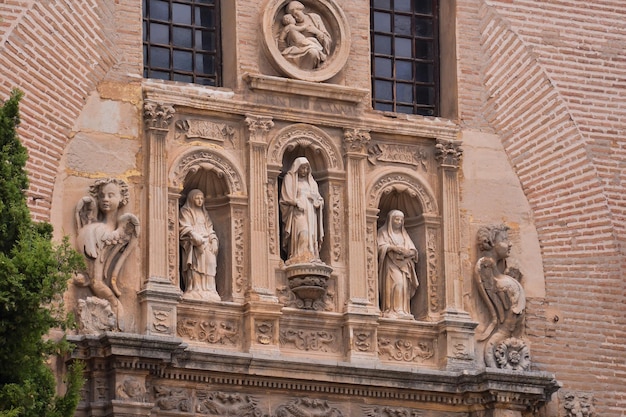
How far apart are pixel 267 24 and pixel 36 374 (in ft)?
21.6

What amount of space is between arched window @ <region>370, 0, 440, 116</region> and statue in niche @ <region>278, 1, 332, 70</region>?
895 mm

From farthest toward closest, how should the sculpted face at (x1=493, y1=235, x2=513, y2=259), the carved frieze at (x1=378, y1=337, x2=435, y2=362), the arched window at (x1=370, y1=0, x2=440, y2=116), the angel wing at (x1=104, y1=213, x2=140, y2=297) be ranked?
the arched window at (x1=370, y1=0, x2=440, y2=116) → the sculpted face at (x1=493, y1=235, x2=513, y2=259) → the carved frieze at (x1=378, y1=337, x2=435, y2=362) → the angel wing at (x1=104, y1=213, x2=140, y2=297)

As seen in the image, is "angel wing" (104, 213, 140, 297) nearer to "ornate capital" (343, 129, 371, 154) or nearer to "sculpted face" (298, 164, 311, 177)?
"sculpted face" (298, 164, 311, 177)

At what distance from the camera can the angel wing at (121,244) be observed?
2673 centimetres

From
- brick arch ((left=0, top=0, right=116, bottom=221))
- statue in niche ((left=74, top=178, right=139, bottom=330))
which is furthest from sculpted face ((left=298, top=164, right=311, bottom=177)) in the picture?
brick arch ((left=0, top=0, right=116, bottom=221))

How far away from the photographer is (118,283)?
26.8m

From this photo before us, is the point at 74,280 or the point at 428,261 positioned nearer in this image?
the point at 74,280

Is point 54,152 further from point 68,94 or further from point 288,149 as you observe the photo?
point 288,149

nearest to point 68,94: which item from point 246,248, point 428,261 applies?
point 246,248

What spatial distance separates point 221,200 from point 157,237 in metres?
0.93

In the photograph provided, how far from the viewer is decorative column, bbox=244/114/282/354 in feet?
89.2

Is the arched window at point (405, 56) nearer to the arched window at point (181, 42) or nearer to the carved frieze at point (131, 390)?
the arched window at point (181, 42)

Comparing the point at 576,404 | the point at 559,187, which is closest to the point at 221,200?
the point at 559,187

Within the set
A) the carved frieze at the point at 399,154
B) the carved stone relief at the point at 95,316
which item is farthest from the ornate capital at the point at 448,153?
the carved stone relief at the point at 95,316
